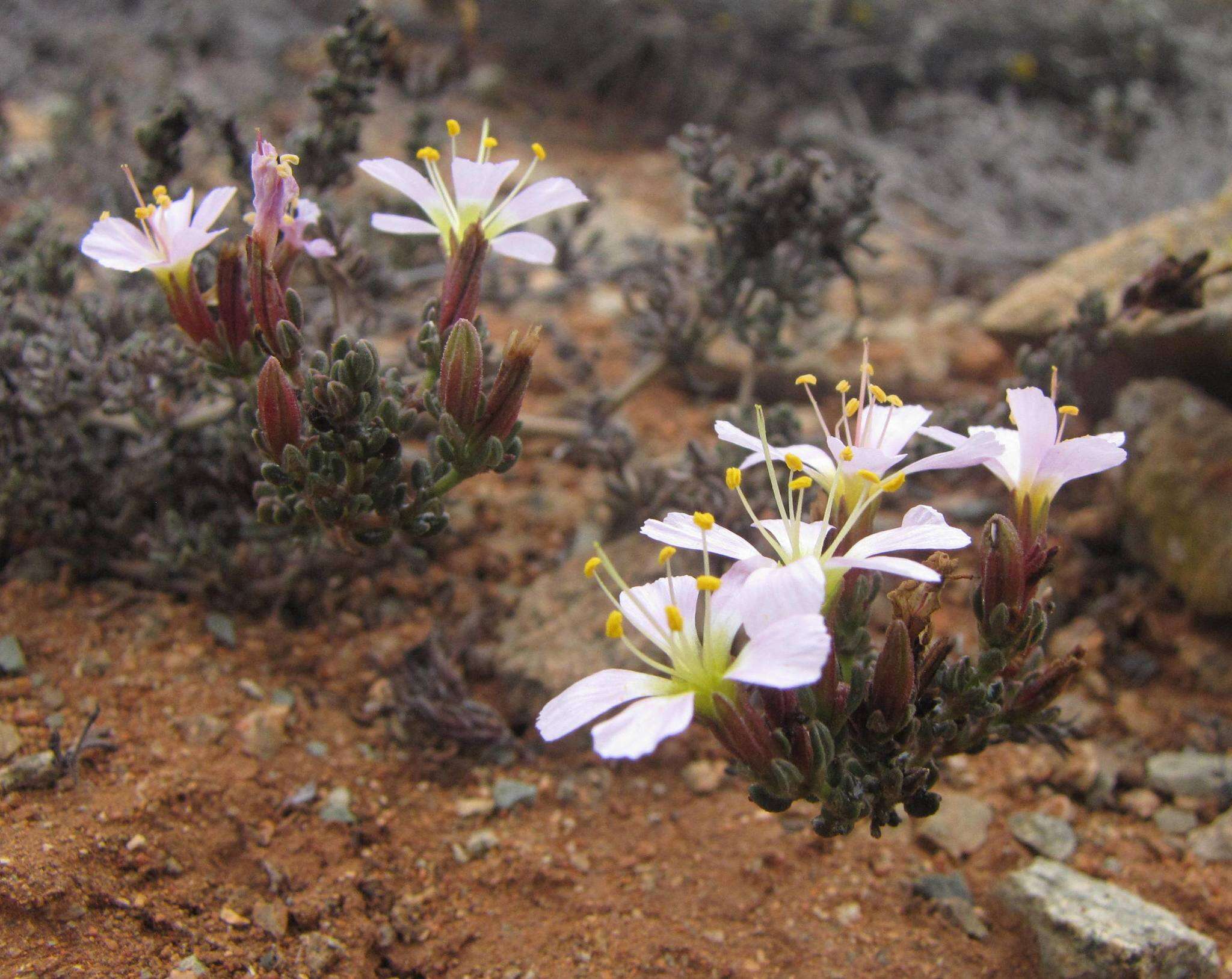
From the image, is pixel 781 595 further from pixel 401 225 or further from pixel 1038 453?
pixel 401 225

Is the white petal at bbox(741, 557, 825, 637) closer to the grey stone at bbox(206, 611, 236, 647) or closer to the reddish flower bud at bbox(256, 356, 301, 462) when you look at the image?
the reddish flower bud at bbox(256, 356, 301, 462)

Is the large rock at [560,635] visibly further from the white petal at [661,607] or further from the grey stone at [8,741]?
the grey stone at [8,741]

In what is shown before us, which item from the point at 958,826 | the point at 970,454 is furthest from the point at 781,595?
the point at 958,826

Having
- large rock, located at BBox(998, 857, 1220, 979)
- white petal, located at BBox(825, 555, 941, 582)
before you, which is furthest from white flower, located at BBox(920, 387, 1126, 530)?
large rock, located at BBox(998, 857, 1220, 979)

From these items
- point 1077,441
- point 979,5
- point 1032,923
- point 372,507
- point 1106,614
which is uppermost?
point 979,5

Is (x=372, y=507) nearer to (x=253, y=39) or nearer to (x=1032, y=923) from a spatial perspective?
(x=1032, y=923)

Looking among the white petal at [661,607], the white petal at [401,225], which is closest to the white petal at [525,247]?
the white petal at [401,225]

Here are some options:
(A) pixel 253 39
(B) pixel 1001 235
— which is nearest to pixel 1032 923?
(B) pixel 1001 235
